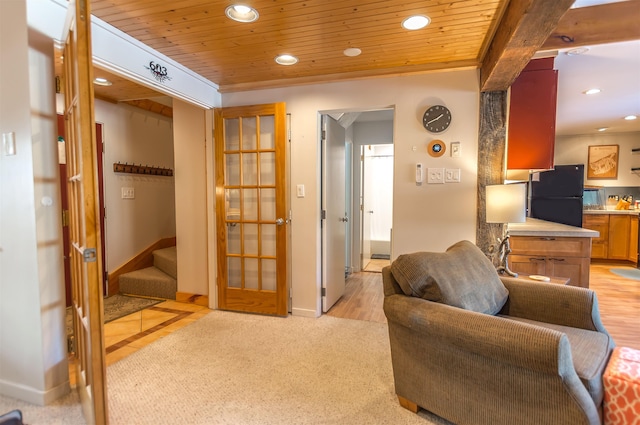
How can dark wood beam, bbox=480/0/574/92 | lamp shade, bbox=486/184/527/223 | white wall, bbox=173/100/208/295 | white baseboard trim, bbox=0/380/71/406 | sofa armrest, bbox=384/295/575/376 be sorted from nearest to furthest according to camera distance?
sofa armrest, bbox=384/295/575/376 < dark wood beam, bbox=480/0/574/92 < white baseboard trim, bbox=0/380/71/406 < lamp shade, bbox=486/184/527/223 < white wall, bbox=173/100/208/295

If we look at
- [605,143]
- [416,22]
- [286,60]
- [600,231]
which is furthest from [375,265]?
[605,143]

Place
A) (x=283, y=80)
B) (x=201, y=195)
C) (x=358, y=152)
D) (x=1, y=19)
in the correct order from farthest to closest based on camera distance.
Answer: (x=358, y=152), (x=201, y=195), (x=283, y=80), (x=1, y=19)

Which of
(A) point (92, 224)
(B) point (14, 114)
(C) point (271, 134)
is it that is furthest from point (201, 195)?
(A) point (92, 224)

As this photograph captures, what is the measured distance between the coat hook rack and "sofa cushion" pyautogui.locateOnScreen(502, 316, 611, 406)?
4303 mm

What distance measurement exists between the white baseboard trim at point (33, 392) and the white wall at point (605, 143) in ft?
24.9

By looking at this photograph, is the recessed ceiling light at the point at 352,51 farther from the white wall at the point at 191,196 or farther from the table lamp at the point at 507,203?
the white wall at the point at 191,196

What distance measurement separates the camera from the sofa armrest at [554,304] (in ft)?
5.83

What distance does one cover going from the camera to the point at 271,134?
317 centimetres

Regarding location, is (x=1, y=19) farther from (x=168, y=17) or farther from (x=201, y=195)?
(x=201, y=195)

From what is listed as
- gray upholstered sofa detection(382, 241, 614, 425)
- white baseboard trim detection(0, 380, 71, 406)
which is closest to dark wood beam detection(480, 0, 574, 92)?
gray upholstered sofa detection(382, 241, 614, 425)

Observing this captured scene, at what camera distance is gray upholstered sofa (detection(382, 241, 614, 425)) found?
1274mm

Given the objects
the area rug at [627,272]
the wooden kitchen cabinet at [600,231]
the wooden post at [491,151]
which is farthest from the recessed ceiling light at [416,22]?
the wooden kitchen cabinet at [600,231]

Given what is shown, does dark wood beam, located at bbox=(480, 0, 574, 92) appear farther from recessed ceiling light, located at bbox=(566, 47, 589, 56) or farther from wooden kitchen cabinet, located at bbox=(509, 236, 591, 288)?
wooden kitchen cabinet, located at bbox=(509, 236, 591, 288)

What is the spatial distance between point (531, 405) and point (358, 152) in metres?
3.98
